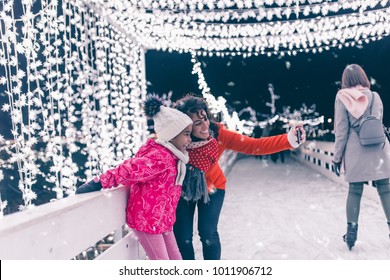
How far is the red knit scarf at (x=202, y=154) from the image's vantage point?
2514mm

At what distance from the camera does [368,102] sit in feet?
10.6

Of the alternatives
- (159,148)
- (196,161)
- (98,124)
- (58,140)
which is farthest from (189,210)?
(98,124)

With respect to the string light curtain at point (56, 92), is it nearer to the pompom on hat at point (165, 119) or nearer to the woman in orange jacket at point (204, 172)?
the pompom on hat at point (165, 119)

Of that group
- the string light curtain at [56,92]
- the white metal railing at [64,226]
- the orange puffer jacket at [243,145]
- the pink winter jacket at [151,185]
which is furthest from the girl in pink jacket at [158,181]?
the string light curtain at [56,92]

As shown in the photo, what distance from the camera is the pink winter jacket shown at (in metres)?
2.05

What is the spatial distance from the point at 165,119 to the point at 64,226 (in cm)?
82

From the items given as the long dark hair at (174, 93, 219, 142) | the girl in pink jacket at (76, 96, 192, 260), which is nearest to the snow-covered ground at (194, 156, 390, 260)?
the girl in pink jacket at (76, 96, 192, 260)

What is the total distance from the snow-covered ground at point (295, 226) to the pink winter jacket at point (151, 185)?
3.83ft

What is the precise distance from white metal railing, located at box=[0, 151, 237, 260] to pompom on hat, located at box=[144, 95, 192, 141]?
402 millimetres

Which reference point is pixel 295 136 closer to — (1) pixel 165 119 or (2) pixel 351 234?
(1) pixel 165 119

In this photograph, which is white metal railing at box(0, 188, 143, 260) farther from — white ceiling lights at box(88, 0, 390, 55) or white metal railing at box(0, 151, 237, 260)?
white ceiling lights at box(88, 0, 390, 55)

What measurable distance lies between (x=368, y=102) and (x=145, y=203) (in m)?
1.98

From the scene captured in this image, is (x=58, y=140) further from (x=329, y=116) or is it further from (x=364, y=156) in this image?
(x=329, y=116)

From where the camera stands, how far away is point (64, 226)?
170 cm
